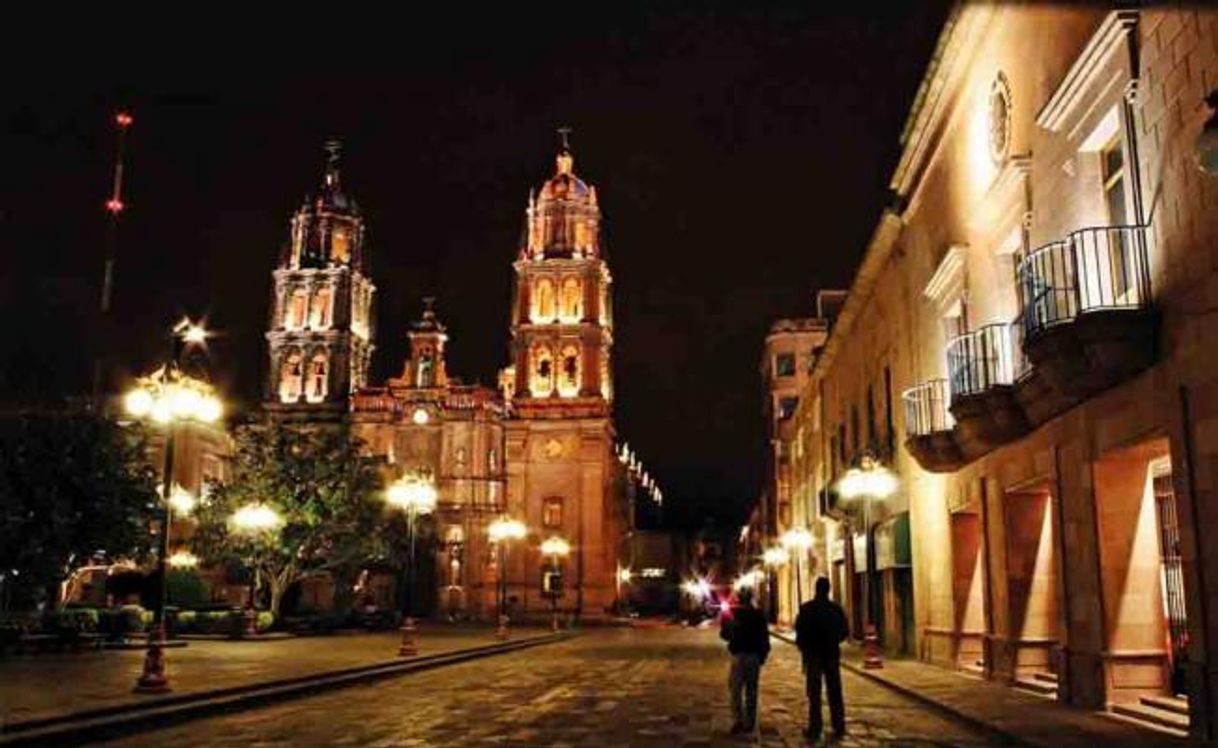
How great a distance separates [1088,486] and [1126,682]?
2480 millimetres

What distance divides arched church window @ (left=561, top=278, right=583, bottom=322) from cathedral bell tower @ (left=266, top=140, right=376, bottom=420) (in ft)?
56.9

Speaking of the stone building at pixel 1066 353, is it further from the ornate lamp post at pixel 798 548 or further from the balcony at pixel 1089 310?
the ornate lamp post at pixel 798 548

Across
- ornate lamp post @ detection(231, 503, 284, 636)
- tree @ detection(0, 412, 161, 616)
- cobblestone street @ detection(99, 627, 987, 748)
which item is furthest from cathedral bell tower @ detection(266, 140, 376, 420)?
cobblestone street @ detection(99, 627, 987, 748)

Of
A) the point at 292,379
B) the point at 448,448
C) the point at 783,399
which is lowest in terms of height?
the point at 448,448

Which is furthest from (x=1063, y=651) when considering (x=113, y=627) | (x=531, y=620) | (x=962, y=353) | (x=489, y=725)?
(x=531, y=620)

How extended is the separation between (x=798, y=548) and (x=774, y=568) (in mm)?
17779

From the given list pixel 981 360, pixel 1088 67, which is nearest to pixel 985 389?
pixel 981 360

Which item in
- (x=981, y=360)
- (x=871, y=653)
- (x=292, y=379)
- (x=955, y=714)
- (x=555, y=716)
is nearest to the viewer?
(x=955, y=714)

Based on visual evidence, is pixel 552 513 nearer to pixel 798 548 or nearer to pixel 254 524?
pixel 798 548

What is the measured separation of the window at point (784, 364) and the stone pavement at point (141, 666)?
43327mm

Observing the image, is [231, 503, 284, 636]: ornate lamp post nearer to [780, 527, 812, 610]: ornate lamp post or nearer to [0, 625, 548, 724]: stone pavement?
[0, 625, 548, 724]: stone pavement

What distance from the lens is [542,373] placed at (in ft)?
298

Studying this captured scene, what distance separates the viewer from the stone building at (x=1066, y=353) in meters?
12.1

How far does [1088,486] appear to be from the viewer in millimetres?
15172
